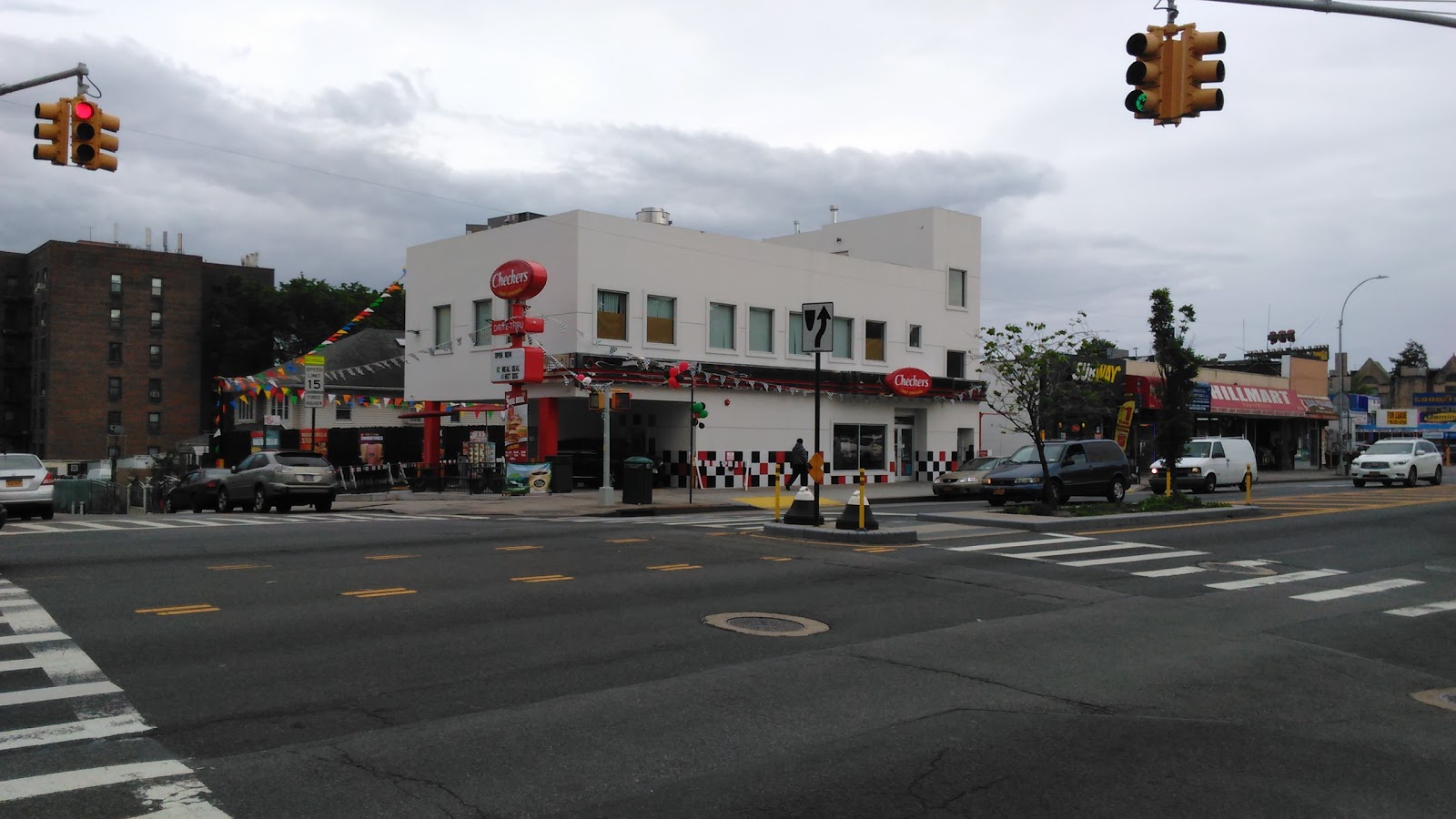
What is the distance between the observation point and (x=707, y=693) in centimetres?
723

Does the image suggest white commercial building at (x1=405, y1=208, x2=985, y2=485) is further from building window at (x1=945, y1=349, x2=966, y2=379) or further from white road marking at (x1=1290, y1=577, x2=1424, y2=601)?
white road marking at (x1=1290, y1=577, x2=1424, y2=601)

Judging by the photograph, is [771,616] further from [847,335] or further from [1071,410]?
[847,335]

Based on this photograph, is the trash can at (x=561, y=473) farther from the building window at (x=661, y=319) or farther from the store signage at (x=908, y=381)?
the store signage at (x=908, y=381)

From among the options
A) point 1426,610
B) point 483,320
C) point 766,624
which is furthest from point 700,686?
point 483,320

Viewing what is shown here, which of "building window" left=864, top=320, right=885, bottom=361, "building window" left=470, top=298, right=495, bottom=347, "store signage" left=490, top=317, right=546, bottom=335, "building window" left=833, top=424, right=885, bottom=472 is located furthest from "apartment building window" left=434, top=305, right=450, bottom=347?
"building window" left=864, top=320, right=885, bottom=361

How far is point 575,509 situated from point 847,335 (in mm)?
15657

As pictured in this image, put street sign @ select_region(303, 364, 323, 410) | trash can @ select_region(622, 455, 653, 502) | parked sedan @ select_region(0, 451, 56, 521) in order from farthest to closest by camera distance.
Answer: street sign @ select_region(303, 364, 323, 410), trash can @ select_region(622, 455, 653, 502), parked sedan @ select_region(0, 451, 56, 521)

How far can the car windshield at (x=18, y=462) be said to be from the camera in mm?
21734

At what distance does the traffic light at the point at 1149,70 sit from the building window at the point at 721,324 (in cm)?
2273

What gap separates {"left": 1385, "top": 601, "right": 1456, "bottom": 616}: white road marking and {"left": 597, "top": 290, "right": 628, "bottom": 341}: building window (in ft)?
73.4

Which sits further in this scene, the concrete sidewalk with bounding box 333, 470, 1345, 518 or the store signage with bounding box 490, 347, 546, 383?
the store signage with bounding box 490, 347, 546, 383

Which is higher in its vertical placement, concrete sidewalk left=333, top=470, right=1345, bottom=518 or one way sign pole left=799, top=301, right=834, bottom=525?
one way sign pole left=799, top=301, right=834, bottom=525

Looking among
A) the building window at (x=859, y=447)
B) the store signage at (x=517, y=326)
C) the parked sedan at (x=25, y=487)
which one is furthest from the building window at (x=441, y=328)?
the parked sedan at (x=25, y=487)

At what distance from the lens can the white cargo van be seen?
109 ft
